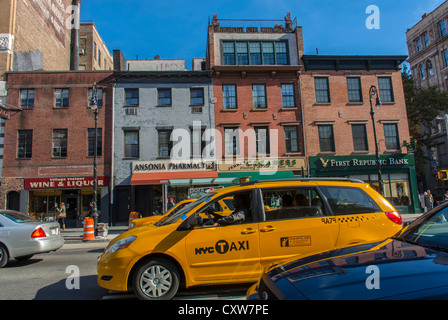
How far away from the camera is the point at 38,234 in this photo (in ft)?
25.4

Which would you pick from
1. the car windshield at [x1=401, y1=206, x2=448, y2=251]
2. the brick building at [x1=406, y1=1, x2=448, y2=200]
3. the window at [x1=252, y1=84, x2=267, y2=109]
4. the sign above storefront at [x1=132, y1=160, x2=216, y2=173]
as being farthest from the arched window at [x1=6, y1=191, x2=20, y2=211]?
the brick building at [x1=406, y1=1, x2=448, y2=200]

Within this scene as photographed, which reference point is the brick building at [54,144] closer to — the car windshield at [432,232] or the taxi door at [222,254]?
the taxi door at [222,254]

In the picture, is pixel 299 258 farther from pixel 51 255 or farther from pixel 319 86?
pixel 319 86

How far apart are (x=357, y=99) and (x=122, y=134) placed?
18.5m

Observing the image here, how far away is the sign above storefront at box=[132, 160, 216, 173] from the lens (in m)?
21.0

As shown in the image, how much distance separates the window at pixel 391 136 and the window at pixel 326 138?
4.45m

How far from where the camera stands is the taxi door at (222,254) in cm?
443

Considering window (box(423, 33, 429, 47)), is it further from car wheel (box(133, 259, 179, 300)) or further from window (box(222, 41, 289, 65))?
car wheel (box(133, 259, 179, 300))

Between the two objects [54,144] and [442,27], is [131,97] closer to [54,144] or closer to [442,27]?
[54,144]

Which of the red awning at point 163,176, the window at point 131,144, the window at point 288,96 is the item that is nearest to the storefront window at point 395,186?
the window at point 288,96

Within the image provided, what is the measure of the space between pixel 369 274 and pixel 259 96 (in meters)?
21.4

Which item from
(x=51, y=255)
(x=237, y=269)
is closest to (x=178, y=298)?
(x=237, y=269)

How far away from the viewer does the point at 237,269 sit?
449cm

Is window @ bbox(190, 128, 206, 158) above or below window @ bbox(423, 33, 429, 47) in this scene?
below
